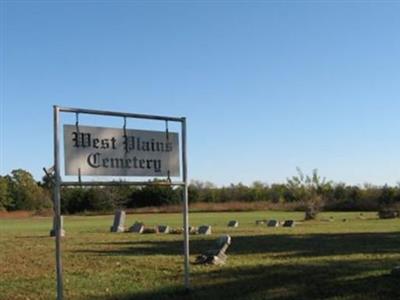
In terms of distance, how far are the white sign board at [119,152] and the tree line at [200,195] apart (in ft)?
154

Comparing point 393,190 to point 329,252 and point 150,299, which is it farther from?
point 150,299

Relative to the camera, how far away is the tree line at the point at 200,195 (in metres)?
71.2

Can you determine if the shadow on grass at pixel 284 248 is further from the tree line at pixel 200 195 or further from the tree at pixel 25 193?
the tree at pixel 25 193

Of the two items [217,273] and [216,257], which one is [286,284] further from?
[216,257]

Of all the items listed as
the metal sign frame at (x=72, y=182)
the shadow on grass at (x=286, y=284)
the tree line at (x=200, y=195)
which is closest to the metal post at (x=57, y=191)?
the metal sign frame at (x=72, y=182)

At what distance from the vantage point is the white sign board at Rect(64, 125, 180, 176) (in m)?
10.3

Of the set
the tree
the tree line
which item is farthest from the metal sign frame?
the tree

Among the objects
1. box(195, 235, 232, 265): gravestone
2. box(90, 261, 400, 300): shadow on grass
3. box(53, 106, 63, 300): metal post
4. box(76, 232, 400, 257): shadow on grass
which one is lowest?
box(90, 261, 400, 300): shadow on grass

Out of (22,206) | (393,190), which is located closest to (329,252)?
(393,190)

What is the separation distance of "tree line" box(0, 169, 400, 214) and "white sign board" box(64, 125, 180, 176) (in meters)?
47.1

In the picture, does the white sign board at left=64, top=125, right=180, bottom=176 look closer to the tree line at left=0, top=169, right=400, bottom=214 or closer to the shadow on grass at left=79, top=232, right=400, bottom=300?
the shadow on grass at left=79, top=232, right=400, bottom=300

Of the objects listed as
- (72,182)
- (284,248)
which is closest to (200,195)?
(284,248)

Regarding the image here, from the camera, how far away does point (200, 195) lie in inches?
4126

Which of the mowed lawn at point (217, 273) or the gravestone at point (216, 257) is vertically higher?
the gravestone at point (216, 257)
